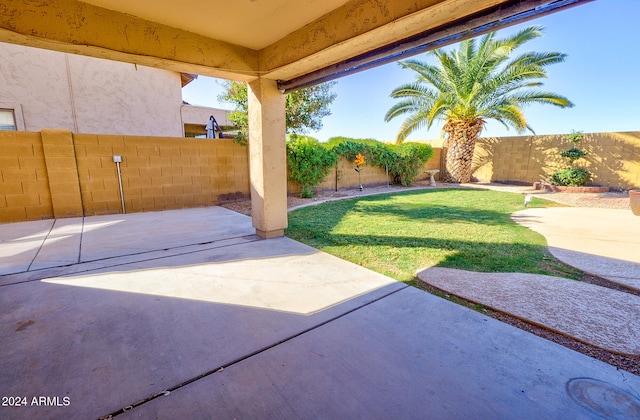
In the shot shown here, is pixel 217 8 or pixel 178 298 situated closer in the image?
pixel 178 298

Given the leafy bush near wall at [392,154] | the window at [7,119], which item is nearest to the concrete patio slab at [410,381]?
the leafy bush near wall at [392,154]

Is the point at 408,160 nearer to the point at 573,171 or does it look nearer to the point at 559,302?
the point at 573,171

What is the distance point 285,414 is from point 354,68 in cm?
344

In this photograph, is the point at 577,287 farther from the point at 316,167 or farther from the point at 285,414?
the point at 316,167

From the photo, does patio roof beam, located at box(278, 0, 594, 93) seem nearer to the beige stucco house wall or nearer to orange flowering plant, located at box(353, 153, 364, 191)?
the beige stucco house wall

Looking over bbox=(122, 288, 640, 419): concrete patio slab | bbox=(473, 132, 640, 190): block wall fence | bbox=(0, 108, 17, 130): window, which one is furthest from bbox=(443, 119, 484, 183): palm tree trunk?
bbox=(0, 108, 17, 130): window

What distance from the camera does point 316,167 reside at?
917 centimetres

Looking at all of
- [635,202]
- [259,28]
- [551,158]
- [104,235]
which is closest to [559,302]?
[259,28]

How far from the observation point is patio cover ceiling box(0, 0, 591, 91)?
2.29 meters

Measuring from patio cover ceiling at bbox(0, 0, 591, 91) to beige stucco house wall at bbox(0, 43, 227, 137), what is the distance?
487 centimetres

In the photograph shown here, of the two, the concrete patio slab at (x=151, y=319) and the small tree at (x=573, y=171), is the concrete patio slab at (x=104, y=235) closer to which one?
the concrete patio slab at (x=151, y=319)

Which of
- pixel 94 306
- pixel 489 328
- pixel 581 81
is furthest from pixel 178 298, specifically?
pixel 581 81

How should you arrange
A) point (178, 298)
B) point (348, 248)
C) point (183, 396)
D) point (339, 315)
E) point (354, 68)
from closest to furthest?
point (183, 396), point (339, 315), point (178, 298), point (354, 68), point (348, 248)

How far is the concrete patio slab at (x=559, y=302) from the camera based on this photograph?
2.03 meters
